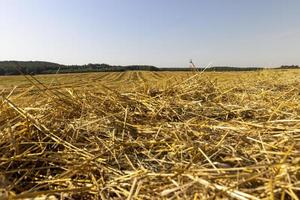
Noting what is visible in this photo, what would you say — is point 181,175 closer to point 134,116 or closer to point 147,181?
point 147,181

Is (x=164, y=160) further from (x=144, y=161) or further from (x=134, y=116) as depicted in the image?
(x=134, y=116)

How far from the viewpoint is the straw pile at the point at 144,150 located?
50.0 inches

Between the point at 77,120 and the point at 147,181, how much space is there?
0.94m

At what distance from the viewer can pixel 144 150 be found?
1.77 meters

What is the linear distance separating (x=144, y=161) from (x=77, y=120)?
697 millimetres

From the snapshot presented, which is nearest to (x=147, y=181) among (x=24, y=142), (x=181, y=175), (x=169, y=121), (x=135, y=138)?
(x=181, y=175)

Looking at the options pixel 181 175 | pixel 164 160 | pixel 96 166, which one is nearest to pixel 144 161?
pixel 164 160

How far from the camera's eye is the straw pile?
50.0 inches

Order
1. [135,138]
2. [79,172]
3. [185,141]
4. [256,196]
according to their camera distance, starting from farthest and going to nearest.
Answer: [135,138] → [185,141] → [79,172] → [256,196]

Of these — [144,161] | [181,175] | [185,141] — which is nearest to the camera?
[181,175]

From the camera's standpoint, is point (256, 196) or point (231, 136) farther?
point (231, 136)

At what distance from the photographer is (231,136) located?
184 centimetres

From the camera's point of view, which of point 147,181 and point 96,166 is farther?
point 96,166

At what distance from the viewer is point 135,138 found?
1970 mm
